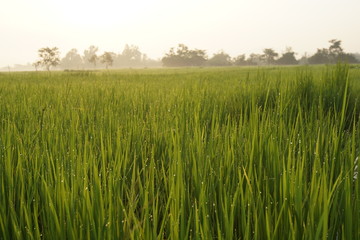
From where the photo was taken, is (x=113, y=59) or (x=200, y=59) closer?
(x=200, y=59)

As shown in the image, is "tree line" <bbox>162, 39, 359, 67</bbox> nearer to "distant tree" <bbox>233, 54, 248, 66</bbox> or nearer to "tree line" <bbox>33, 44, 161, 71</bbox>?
"distant tree" <bbox>233, 54, 248, 66</bbox>

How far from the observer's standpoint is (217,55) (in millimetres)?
105500

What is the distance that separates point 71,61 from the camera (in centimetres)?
13625

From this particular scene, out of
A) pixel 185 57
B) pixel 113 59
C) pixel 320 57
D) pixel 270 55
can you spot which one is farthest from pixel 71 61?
pixel 320 57

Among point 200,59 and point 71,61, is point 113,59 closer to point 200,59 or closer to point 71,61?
point 71,61

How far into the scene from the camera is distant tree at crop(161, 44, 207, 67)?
84.7 metres

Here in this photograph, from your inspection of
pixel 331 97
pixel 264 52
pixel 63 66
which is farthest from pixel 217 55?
pixel 331 97

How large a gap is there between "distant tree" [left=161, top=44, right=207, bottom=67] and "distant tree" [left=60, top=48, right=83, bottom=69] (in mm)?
55073

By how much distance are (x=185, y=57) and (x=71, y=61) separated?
72.2 metres

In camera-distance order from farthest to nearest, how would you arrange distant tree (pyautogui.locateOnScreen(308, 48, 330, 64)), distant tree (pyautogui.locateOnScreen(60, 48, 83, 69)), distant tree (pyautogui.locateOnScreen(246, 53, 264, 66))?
1. distant tree (pyautogui.locateOnScreen(60, 48, 83, 69))
2. distant tree (pyautogui.locateOnScreen(246, 53, 264, 66))
3. distant tree (pyautogui.locateOnScreen(308, 48, 330, 64))

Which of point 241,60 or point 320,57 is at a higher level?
point 241,60

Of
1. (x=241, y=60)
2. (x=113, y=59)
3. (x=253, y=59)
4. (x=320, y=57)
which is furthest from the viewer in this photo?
(x=113, y=59)

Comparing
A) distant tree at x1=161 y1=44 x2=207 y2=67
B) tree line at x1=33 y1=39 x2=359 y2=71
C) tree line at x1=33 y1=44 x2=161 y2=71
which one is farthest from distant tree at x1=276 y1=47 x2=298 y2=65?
tree line at x1=33 y1=44 x2=161 y2=71

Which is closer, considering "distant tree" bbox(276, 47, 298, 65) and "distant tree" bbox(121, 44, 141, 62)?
"distant tree" bbox(276, 47, 298, 65)
